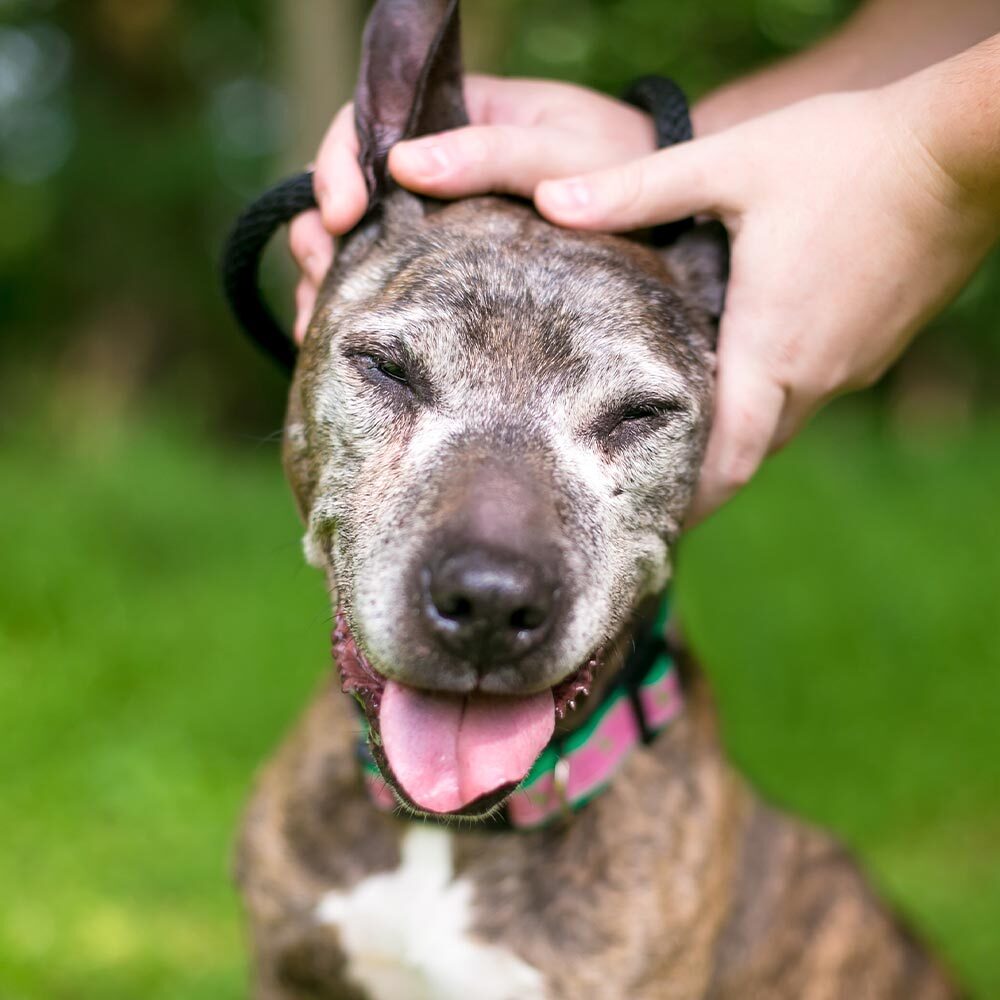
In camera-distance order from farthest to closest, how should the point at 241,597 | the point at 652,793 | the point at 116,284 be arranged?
the point at 116,284 < the point at 241,597 < the point at 652,793

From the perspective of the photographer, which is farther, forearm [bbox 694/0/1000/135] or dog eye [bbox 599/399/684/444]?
forearm [bbox 694/0/1000/135]

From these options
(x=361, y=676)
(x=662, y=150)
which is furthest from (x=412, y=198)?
(x=361, y=676)

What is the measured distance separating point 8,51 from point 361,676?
14849 millimetres

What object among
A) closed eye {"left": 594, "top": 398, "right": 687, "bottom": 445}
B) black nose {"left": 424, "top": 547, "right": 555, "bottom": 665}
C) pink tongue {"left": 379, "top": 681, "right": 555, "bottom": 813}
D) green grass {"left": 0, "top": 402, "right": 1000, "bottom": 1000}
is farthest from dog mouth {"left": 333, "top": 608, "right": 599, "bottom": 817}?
green grass {"left": 0, "top": 402, "right": 1000, "bottom": 1000}

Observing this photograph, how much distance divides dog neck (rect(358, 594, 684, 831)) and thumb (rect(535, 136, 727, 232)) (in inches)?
37.2

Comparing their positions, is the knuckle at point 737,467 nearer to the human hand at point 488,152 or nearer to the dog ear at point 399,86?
the human hand at point 488,152

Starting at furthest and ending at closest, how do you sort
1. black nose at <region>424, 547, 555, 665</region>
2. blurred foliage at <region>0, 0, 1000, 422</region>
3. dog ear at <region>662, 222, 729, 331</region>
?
blurred foliage at <region>0, 0, 1000, 422</region> → dog ear at <region>662, 222, 729, 331</region> → black nose at <region>424, 547, 555, 665</region>

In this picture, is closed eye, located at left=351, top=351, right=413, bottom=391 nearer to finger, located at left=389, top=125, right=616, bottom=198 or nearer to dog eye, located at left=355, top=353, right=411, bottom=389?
dog eye, located at left=355, top=353, right=411, bottom=389

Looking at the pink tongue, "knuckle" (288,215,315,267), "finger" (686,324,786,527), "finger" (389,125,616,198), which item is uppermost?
"finger" (389,125,616,198)

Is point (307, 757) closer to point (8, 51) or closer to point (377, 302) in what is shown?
point (377, 302)

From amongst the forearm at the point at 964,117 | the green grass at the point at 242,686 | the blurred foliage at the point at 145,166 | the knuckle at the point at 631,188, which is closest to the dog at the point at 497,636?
the knuckle at the point at 631,188

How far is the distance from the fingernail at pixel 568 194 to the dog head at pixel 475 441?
75mm

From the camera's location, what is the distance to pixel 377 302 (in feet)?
9.21

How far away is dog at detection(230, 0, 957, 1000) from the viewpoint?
2473mm
